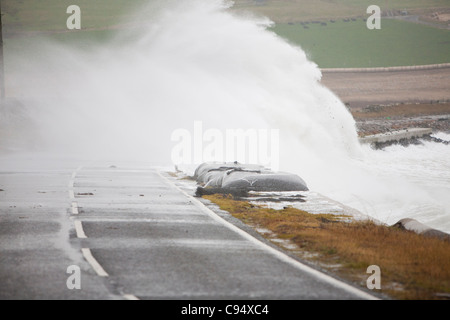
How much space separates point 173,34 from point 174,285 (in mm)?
52694

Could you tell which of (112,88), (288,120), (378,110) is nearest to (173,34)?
(112,88)

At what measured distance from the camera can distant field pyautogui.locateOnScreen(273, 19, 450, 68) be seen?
4619 inches

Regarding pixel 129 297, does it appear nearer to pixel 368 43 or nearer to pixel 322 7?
pixel 368 43

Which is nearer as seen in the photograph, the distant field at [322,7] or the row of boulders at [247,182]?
the row of boulders at [247,182]

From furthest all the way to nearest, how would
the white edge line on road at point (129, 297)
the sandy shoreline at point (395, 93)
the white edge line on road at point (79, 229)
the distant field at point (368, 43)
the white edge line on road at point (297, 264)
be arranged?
the distant field at point (368, 43), the sandy shoreline at point (395, 93), the white edge line on road at point (79, 229), the white edge line on road at point (297, 264), the white edge line on road at point (129, 297)

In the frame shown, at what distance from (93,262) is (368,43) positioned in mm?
121449

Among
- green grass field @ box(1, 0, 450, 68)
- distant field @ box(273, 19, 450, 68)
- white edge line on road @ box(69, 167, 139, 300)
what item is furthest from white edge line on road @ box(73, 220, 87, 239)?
distant field @ box(273, 19, 450, 68)

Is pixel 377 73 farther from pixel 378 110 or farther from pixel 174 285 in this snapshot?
pixel 174 285

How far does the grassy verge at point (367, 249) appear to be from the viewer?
33.1ft

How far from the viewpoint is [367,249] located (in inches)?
497

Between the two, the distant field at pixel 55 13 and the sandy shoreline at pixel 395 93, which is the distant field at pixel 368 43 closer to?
the sandy shoreline at pixel 395 93

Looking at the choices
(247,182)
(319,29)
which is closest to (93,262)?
(247,182)

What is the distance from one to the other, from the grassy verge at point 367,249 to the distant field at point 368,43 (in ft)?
320

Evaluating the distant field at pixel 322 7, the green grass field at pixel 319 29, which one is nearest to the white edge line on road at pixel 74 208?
the green grass field at pixel 319 29
